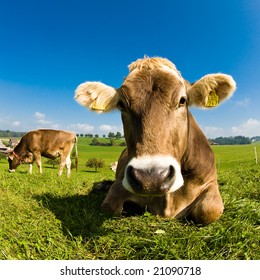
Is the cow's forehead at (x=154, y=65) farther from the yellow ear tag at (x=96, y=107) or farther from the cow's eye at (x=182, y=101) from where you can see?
the yellow ear tag at (x=96, y=107)

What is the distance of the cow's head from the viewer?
9.16ft

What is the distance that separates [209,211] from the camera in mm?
3926

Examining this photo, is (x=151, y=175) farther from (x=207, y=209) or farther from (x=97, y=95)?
(x=97, y=95)

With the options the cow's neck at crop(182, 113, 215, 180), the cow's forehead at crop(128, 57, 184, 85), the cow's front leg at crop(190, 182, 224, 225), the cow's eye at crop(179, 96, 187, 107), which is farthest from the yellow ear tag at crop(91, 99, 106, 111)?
the cow's front leg at crop(190, 182, 224, 225)

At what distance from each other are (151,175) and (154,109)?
0.80 m

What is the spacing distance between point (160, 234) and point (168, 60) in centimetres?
236

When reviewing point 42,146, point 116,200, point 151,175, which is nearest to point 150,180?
point 151,175

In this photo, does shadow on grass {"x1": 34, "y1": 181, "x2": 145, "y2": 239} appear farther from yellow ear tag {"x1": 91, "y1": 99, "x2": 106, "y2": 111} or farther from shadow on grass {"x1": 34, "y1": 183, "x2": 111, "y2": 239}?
yellow ear tag {"x1": 91, "y1": 99, "x2": 106, "y2": 111}

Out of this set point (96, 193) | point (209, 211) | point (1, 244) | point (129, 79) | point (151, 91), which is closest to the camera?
point (1, 244)

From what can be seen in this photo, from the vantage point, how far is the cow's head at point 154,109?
2791 millimetres

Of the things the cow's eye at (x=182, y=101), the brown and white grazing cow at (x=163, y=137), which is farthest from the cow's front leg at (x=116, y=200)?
the cow's eye at (x=182, y=101)
